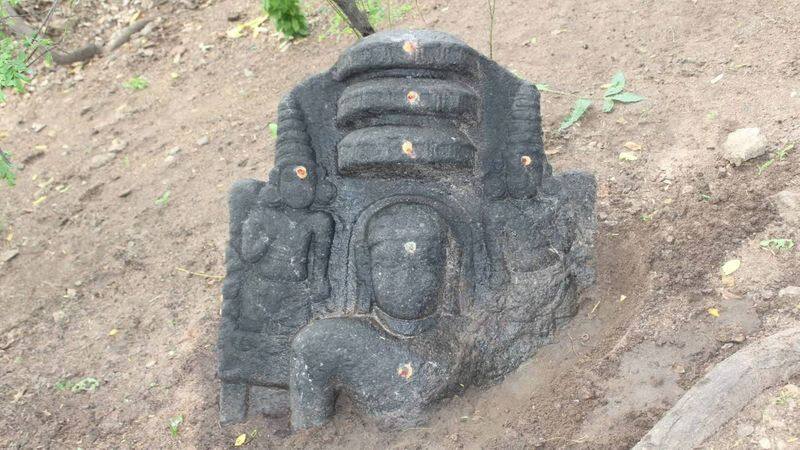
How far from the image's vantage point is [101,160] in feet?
21.2

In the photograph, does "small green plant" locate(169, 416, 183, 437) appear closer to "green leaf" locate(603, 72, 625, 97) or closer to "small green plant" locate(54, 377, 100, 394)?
"small green plant" locate(54, 377, 100, 394)

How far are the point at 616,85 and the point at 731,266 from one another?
2.01 metres

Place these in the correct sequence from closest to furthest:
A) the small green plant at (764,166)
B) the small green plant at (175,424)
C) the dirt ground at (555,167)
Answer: the dirt ground at (555,167)
the small green plant at (175,424)
the small green plant at (764,166)

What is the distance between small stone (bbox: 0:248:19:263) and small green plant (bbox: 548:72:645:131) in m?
4.14

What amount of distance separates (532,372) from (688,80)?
2.48 meters

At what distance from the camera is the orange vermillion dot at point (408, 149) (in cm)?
326

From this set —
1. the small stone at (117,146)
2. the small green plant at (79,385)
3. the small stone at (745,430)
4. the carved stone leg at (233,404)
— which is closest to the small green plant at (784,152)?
the small stone at (745,430)

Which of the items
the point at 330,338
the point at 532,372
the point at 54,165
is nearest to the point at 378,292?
the point at 330,338

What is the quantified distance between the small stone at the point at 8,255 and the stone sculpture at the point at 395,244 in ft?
9.83

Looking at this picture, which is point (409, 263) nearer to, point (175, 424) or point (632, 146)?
point (175, 424)

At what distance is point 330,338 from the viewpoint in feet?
10.8

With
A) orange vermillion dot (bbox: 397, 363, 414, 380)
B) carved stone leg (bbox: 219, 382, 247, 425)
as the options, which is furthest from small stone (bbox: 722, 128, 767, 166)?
carved stone leg (bbox: 219, 382, 247, 425)

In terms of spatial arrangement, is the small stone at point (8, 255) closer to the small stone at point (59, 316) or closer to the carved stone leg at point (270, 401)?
the small stone at point (59, 316)

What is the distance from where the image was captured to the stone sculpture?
331cm
